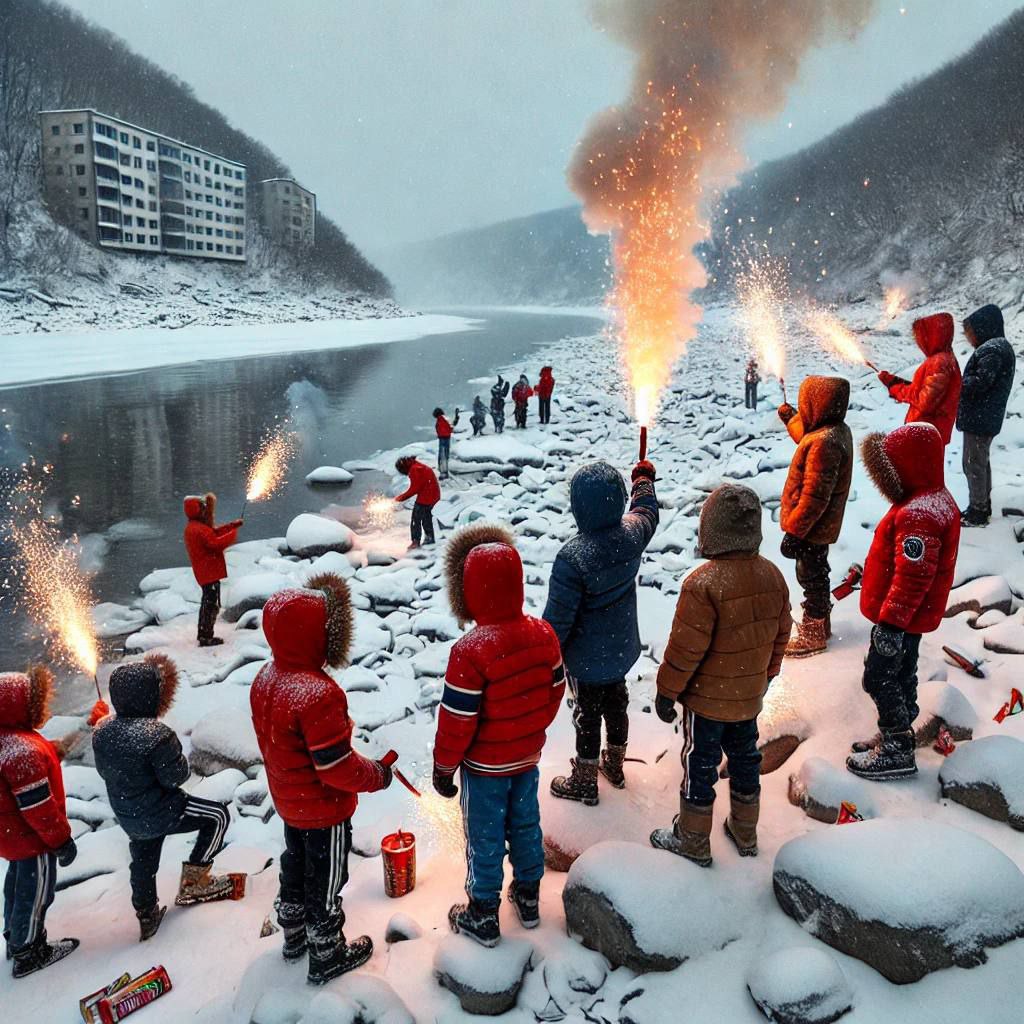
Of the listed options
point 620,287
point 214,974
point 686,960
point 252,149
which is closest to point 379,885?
point 214,974

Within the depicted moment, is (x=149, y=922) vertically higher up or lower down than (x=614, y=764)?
lower down

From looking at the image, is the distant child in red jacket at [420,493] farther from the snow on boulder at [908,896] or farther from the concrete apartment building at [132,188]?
the concrete apartment building at [132,188]

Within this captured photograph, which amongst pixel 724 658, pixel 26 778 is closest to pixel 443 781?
pixel 724 658

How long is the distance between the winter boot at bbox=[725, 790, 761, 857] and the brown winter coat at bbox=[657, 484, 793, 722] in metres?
0.45

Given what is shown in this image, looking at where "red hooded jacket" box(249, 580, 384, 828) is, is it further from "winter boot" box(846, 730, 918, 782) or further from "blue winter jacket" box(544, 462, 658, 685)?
"winter boot" box(846, 730, 918, 782)

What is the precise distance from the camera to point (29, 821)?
3.33 meters

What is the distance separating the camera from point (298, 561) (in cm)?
1008

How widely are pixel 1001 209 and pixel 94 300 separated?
191 ft

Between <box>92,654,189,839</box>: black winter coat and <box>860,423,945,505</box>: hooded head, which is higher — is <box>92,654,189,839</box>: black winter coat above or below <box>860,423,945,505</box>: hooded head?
below

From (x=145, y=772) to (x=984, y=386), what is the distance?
24.9 ft

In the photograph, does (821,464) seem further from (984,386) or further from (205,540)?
(205,540)

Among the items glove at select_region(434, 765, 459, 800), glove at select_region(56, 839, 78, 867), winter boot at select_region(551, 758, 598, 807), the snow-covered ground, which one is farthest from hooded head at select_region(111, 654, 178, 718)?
winter boot at select_region(551, 758, 598, 807)

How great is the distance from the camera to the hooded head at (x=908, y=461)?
3711 mm

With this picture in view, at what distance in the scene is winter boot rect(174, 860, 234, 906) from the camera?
3.91 meters
